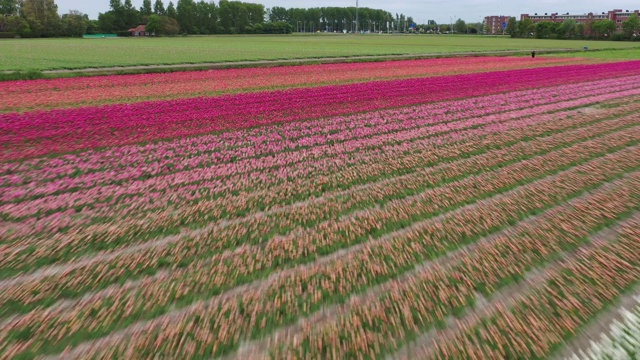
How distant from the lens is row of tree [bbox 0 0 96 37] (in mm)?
104125

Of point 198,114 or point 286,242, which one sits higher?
point 198,114

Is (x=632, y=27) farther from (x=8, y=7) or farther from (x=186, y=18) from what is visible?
(x=8, y=7)

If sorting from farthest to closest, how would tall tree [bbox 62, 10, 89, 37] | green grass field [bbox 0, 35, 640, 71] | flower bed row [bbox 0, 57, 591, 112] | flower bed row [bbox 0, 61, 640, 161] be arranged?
tall tree [bbox 62, 10, 89, 37]
green grass field [bbox 0, 35, 640, 71]
flower bed row [bbox 0, 57, 591, 112]
flower bed row [bbox 0, 61, 640, 161]

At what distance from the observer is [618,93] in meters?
21.2

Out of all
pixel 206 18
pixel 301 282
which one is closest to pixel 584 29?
pixel 206 18

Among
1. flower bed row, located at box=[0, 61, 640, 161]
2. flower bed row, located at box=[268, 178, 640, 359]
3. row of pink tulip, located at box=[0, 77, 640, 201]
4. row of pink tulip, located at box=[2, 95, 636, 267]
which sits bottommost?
flower bed row, located at box=[268, 178, 640, 359]

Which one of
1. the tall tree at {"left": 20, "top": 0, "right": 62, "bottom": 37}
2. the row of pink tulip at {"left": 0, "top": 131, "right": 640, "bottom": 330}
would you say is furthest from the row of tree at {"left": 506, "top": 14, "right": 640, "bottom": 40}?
the tall tree at {"left": 20, "top": 0, "right": 62, "bottom": 37}

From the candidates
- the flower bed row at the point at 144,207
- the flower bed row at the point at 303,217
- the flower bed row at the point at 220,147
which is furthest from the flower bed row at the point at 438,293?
the flower bed row at the point at 220,147

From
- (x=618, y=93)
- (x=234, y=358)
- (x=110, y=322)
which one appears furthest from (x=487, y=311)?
(x=618, y=93)

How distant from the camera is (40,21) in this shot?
109m

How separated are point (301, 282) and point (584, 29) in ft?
472

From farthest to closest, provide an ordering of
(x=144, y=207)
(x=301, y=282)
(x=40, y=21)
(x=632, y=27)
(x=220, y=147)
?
(x=632, y=27), (x=40, y=21), (x=220, y=147), (x=144, y=207), (x=301, y=282)

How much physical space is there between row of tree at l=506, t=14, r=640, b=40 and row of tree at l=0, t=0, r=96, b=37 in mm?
133473

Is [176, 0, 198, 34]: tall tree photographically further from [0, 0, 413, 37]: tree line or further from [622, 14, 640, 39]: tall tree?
[622, 14, 640, 39]: tall tree
